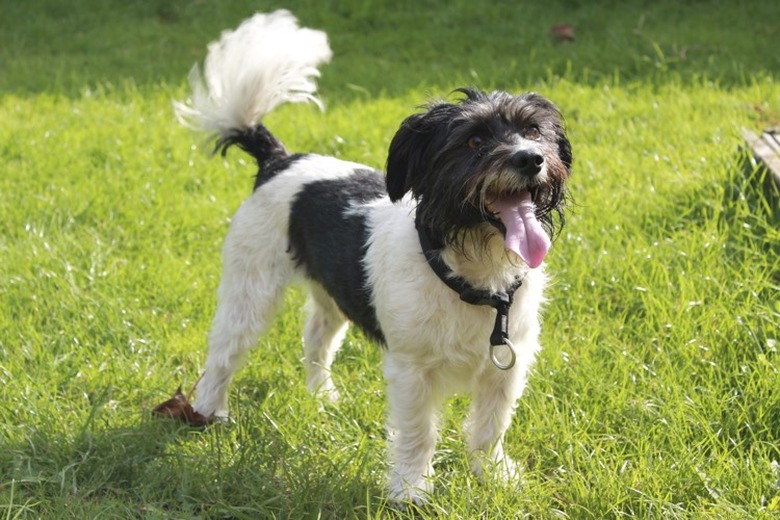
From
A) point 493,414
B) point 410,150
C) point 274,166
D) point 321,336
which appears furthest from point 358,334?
point 410,150

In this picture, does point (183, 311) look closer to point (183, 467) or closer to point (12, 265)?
point (12, 265)

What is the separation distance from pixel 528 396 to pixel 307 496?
3.43ft

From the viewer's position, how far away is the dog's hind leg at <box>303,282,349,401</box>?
4.03 metres

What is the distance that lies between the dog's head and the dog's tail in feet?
3.26

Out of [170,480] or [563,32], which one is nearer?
[170,480]

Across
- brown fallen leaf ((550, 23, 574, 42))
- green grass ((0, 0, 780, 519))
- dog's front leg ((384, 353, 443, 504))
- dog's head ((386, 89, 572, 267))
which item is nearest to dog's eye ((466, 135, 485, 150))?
dog's head ((386, 89, 572, 267))

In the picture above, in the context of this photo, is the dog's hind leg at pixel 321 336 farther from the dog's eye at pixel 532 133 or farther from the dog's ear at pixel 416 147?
A: the dog's eye at pixel 532 133

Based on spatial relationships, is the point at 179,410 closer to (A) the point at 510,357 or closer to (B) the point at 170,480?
(B) the point at 170,480

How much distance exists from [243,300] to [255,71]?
92 cm

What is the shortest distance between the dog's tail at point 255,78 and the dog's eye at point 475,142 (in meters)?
1.15

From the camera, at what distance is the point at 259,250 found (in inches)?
151

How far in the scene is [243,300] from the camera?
3.84 m

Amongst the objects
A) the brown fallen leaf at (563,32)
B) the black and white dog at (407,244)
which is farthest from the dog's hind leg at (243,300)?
the brown fallen leaf at (563,32)

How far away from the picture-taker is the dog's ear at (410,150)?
9.79ft
